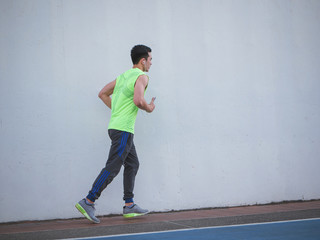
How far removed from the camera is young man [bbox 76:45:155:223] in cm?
388

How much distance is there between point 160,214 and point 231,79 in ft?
6.71

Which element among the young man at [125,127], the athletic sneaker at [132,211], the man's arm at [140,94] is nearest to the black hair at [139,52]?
the young man at [125,127]

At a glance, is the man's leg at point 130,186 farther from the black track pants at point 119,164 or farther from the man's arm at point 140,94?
the man's arm at point 140,94

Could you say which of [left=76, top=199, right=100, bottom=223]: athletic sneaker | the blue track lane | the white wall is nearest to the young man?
[left=76, top=199, right=100, bottom=223]: athletic sneaker

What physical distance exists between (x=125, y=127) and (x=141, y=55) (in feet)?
2.79

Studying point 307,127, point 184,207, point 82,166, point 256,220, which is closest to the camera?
point 256,220

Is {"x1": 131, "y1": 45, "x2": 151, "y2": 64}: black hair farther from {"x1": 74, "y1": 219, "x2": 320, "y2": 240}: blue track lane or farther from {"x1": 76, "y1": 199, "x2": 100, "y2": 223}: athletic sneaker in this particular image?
{"x1": 74, "y1": 219, "x2": 320, "y2": 240}: blue track lane

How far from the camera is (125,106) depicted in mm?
4094

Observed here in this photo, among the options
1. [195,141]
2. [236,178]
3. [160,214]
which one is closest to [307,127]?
[236,178]

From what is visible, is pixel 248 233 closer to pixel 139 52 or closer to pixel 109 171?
pixel 109 171

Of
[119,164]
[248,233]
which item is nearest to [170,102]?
[119,164]

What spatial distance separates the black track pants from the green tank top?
0.08 meters

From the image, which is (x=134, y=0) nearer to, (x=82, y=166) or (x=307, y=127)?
(x=82, y=166)

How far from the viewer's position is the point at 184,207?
15.8 ft
